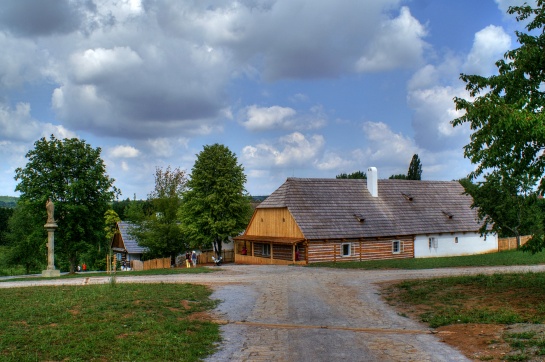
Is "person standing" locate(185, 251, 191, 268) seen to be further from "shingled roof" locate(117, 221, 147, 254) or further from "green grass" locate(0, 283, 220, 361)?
"green grass" locate(0, 283, 220, 361)

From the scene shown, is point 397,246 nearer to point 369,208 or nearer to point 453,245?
point 369,208

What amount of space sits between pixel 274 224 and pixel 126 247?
65.9 feet

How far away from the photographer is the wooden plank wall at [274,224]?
40.2m

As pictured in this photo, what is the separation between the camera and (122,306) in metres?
13.8

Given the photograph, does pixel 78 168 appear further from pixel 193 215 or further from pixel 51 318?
pixel 51 318

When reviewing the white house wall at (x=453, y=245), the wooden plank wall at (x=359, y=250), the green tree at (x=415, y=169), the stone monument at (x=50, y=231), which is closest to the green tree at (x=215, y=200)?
the wooden plank wall at (x=359, y=250)

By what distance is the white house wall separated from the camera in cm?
4459

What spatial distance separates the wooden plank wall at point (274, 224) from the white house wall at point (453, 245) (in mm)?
11936

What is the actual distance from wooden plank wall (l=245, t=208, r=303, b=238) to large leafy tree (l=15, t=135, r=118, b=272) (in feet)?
42.3

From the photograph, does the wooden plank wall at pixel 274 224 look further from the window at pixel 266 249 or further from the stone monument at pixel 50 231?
the stone monument at pixel 50 231

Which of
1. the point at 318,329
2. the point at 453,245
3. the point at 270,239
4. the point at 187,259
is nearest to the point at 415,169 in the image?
the point at 453,245

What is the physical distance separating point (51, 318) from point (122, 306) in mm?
2137

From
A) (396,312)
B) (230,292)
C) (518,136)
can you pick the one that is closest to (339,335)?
(396,312)

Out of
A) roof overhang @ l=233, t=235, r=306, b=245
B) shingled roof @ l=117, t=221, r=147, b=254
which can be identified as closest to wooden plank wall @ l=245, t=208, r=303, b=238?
roof overhang @ l=233, t=235, r=306, b=245
